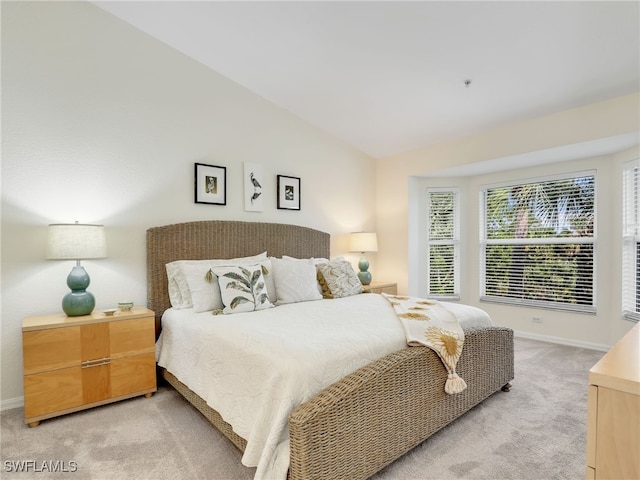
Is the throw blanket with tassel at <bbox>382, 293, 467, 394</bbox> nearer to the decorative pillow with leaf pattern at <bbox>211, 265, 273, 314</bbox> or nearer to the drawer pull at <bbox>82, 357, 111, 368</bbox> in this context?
the decorative pillow with leaf pattern at <bbox>211, 265, 273, 314</bbox>

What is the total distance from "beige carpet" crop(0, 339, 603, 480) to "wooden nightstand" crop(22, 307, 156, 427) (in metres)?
0.12

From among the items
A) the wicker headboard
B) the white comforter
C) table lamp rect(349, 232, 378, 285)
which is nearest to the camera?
the white comforter

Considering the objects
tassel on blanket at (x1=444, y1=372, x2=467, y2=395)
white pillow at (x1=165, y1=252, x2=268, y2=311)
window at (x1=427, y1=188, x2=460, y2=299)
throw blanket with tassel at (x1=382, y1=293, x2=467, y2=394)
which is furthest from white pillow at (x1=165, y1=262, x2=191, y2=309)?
window at (x1=427, y1=188, x2=460, y2=299)

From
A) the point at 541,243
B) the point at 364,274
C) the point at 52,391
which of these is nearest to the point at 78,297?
the point at 52,391

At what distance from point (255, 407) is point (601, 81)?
3.56 m

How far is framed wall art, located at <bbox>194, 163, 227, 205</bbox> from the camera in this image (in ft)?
11.1

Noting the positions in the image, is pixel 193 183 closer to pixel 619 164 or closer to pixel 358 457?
pixel 358 457

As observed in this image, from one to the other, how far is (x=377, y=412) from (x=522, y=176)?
376cm

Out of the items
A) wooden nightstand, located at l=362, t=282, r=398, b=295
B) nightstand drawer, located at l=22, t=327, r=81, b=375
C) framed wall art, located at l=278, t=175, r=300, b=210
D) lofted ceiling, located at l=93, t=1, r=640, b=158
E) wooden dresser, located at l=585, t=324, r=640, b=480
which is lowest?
nightstand drawer, located at l=22, t=327, r=81, b=375

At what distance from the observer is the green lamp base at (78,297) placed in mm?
2486

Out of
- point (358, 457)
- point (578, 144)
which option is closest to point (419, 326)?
point (358, 457)

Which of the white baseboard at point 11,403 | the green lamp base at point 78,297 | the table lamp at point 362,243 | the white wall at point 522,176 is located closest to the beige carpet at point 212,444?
the white baseboard at point 11,403

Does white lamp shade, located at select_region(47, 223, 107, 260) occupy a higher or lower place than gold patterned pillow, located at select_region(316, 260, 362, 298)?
higher

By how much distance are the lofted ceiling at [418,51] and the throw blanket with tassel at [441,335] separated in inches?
80.5
